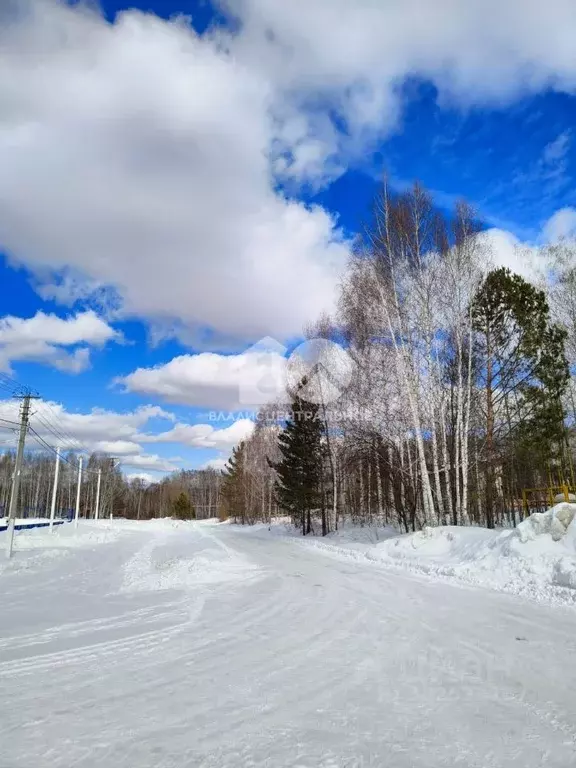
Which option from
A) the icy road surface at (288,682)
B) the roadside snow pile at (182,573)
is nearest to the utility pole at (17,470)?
the roadside snow pile at (182,573)

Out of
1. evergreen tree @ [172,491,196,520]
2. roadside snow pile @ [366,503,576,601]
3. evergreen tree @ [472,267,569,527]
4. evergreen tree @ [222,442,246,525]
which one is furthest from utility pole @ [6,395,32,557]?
evergreen tree @ [172,491,196,520]

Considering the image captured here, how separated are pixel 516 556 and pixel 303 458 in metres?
18.0

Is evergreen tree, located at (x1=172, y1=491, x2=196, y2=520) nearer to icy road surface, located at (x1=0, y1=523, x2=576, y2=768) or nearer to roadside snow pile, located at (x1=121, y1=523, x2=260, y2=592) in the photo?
roadside snow pile, located at (x1=121, y1=523, x2=260, y2=592)

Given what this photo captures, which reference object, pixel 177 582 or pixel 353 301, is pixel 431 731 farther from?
pixel 353 301

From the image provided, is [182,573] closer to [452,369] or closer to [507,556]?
[507,556]

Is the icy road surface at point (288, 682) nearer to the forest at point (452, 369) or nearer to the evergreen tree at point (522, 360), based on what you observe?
the forest at point (452, 369)

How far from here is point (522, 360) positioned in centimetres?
1873

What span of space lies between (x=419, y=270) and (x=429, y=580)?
35.3 ft

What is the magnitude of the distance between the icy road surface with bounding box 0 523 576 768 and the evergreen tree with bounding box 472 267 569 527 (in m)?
12.7

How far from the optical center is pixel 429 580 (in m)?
10.0

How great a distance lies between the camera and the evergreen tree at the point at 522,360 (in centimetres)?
1872

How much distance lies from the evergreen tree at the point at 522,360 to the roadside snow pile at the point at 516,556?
268 inches

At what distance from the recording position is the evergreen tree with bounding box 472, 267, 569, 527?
61.4ft

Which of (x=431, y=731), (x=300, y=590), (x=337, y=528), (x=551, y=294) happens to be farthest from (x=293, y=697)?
(x=337, y=528)
